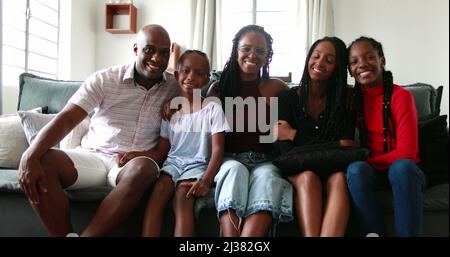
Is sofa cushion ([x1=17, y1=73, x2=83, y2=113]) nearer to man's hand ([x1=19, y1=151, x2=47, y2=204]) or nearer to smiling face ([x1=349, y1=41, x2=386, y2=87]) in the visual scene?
man's hand ([x1=19, y1=151, x2=47, y2=204])

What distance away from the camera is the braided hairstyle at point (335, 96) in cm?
122

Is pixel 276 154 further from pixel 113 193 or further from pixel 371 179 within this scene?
pixel 113 193

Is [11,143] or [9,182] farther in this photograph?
[11,143]

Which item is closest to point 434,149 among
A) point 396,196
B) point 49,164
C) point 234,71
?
point 396,196

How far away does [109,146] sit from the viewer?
1280 millimetres

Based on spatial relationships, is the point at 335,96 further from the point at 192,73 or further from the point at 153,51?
the point at 153,51

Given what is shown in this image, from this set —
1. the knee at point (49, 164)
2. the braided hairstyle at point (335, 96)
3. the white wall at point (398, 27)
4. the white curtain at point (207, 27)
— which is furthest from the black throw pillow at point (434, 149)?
the white curtain at point (207, 27)

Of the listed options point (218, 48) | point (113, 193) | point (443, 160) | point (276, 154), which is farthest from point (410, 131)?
point (218, 48)

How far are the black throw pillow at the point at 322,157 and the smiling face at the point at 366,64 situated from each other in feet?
0.84

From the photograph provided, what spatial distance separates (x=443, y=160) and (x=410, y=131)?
139 mm

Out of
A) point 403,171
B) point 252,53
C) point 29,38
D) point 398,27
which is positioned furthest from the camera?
point 398,27

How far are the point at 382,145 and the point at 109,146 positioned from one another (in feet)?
2.95

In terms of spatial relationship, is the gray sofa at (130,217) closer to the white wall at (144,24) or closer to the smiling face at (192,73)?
the smiling face at (192,73)

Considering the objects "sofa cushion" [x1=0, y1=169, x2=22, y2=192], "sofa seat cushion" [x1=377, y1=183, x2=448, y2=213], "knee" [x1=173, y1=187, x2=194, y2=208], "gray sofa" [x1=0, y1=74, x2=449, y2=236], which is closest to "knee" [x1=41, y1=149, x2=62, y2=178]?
"gray sofa" [x1=0, y1=74, x2=449, y2=236]
